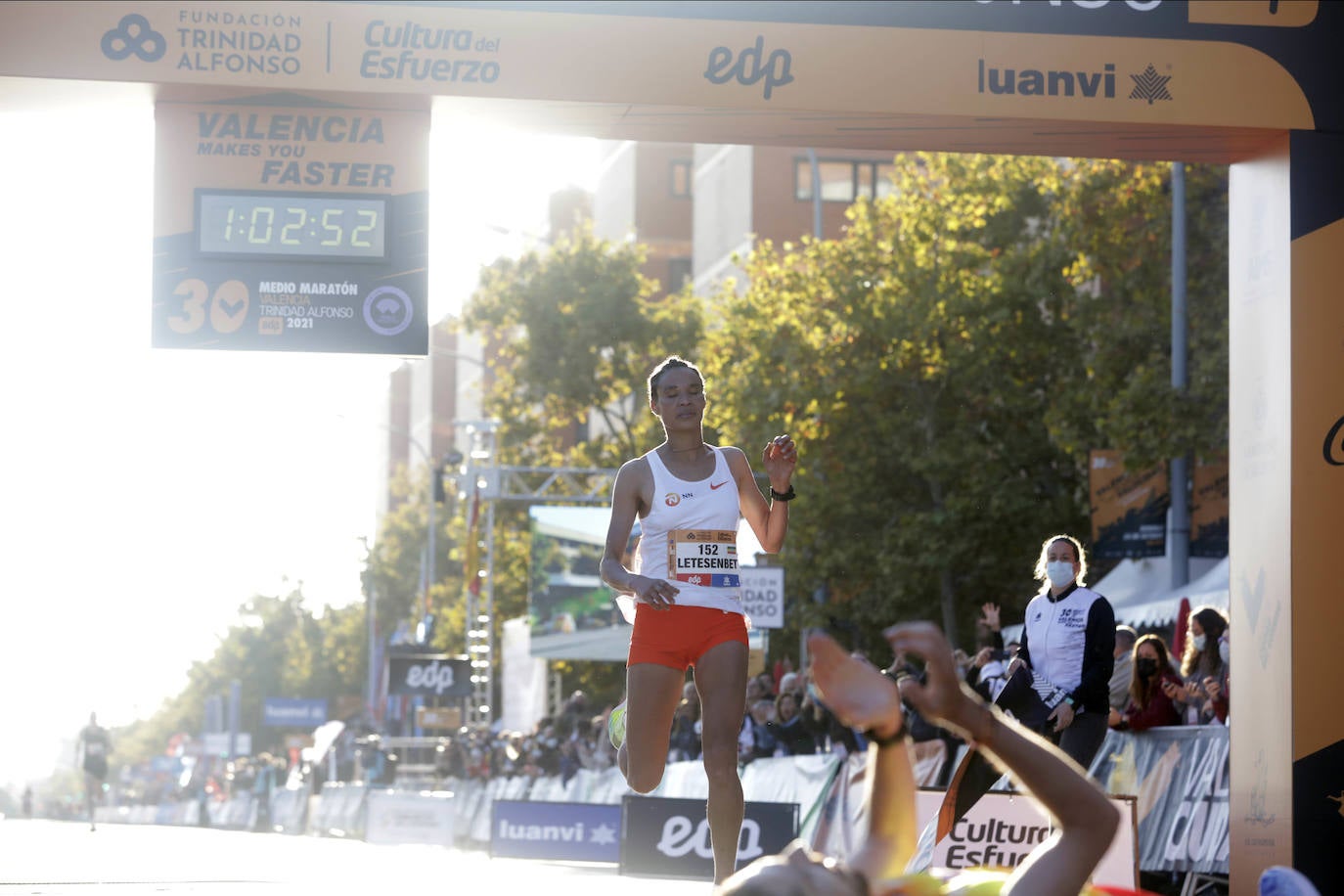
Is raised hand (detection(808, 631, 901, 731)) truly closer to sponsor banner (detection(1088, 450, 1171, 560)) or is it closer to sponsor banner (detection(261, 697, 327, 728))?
sponsor banner (detection(1088, 450, 1171, 560))

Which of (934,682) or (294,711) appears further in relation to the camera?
(294,711)

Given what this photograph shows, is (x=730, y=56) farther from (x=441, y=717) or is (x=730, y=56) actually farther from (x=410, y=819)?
(x=441, y=717)

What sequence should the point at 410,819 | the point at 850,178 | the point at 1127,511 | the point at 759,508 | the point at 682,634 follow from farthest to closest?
the point at 850,178, the point at 1127,511, the point at 410,819, the point at 759,508, the point at 682,634

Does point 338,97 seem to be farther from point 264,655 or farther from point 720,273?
point 264,655

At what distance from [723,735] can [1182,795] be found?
203 inches

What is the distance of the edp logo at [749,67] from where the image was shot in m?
9.93

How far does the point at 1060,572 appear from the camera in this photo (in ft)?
33.0

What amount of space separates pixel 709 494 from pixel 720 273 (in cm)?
5339

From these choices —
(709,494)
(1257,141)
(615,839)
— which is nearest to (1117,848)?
(709,494)

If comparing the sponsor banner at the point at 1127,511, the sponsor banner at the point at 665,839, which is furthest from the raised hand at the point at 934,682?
the sponsor banner at the point at 1127,511

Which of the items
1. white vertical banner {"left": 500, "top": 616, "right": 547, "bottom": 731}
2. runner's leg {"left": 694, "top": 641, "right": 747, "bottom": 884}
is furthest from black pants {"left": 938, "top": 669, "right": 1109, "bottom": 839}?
white vertical banner {"left": 500, "top": 616, "right": 547, "bottom": 731}

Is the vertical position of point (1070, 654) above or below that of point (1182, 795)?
above

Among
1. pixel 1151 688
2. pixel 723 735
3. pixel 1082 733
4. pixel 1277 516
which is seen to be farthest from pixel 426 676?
pixel 723 735

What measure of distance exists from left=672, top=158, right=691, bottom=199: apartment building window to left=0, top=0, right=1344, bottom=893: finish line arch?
63224 millimetres
